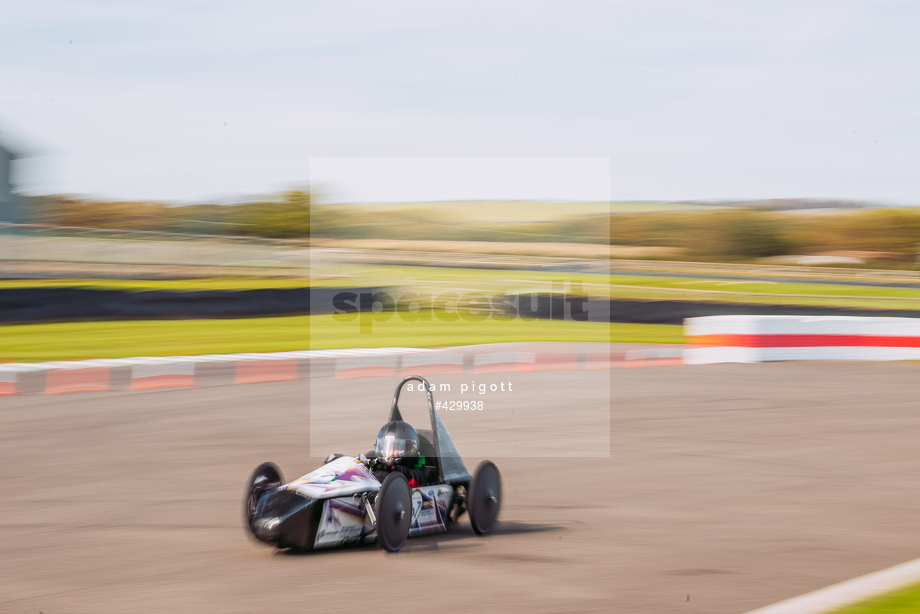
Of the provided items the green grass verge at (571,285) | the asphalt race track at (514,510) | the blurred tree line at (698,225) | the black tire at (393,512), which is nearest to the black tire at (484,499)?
the asphalt race track at (514,510)

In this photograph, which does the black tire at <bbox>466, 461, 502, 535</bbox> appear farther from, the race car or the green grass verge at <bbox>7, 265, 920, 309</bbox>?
the green grass verge at <bbox>7, 265, 920, 309</bbox>

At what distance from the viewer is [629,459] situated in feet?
31.0

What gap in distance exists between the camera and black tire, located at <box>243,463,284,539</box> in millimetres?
5758

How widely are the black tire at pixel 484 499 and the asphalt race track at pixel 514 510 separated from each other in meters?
0.15

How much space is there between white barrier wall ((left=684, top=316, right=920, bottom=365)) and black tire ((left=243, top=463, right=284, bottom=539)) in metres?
13.8

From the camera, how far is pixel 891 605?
13.6 feet

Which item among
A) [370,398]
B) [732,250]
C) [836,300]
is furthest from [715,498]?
[732,250]

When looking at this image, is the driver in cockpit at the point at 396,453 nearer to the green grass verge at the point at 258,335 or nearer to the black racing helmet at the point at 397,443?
the black racing helmet at the point at 397,443

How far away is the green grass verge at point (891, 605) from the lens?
160 inches

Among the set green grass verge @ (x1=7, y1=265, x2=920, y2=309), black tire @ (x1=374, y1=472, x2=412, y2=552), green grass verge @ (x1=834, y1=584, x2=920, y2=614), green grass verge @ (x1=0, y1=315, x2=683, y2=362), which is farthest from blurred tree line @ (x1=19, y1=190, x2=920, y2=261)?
green grass verge @ (x1=834, y1=584, x2=920, y2=614)

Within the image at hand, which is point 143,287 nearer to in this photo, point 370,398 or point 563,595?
point 370,398

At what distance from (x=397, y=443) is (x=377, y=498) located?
2.39 ft

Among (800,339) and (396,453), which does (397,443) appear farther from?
(800,339)

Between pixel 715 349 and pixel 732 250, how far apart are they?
37.1 meters
